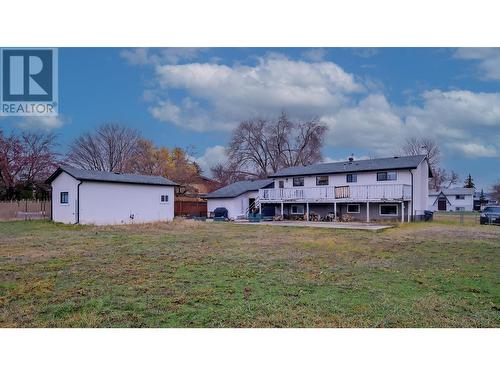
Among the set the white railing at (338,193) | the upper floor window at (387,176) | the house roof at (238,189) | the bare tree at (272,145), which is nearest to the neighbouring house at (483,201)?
the bare tree at (272,145)

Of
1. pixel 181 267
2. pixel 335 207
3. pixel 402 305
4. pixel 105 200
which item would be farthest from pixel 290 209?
pixel 402 305

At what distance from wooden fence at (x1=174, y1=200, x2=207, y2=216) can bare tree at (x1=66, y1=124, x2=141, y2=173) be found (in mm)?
8070

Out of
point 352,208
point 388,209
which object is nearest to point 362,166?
A: point 352,208

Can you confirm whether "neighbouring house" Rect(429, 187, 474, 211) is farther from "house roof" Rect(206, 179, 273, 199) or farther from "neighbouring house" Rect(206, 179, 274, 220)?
"neighbouring house" Rect(206, 179, 274, 220)

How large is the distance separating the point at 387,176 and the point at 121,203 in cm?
1531

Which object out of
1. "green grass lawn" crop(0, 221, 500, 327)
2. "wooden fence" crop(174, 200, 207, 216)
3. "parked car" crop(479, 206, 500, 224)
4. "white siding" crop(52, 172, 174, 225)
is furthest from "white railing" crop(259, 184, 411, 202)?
"green grass lawn" crop(0, 221, 500, 327)

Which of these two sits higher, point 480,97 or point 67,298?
point 480,97

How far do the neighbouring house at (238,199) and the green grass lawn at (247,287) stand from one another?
1560 cm

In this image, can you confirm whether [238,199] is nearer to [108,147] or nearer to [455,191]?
[108,147]

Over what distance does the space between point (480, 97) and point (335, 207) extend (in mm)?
11051

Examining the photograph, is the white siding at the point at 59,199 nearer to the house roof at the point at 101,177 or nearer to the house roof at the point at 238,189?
the house roof at the point at 101,177

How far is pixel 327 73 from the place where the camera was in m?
11.1
